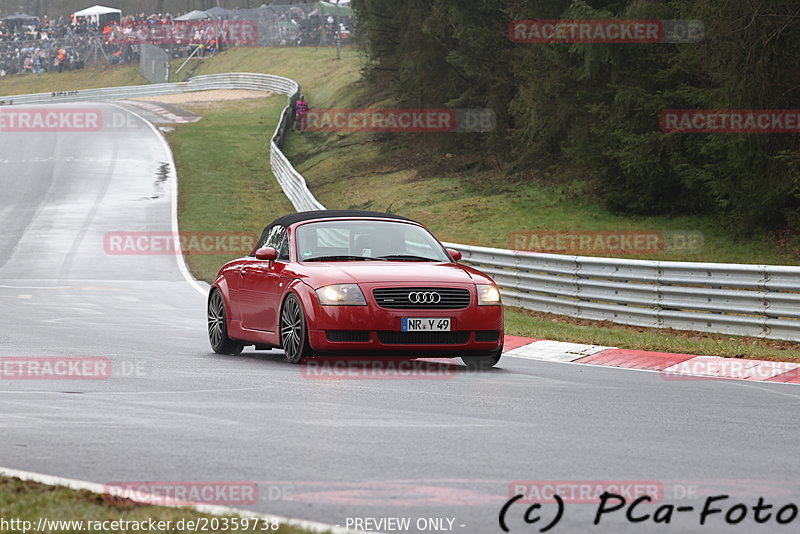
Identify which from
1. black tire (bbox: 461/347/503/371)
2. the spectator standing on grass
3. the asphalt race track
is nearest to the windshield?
black tire (bbox: 461/347/503/371)

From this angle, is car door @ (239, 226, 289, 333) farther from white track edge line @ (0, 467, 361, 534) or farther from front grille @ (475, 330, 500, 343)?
white track edge line @ (0, 467, 361, 534)

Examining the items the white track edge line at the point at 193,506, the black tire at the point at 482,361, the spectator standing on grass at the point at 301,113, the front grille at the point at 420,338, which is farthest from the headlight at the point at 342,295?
the spectator standing on grass at the point at 301,113

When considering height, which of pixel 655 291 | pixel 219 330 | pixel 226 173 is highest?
pixel 219 330

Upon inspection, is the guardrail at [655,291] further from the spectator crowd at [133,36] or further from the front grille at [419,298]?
the spectator crowd at [133,36]

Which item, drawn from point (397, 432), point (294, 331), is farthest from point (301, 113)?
point (397, 432)

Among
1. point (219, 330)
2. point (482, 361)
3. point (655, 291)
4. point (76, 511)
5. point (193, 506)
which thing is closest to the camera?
point (76, 511)

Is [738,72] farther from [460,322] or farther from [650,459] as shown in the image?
[650,459]

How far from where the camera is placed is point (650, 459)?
7.47 metres

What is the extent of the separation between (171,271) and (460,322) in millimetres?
19130

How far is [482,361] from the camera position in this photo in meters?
13.0

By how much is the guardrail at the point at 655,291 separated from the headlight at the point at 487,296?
4933 mm

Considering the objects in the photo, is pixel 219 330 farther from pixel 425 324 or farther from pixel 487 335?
pixel 487 335

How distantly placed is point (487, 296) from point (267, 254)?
92.6 inches

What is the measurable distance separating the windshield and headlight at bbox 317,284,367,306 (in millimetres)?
946
